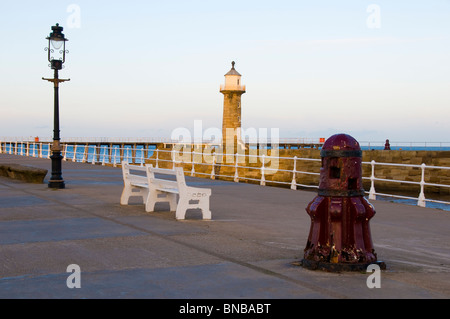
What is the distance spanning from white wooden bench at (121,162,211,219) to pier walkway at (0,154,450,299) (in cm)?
25

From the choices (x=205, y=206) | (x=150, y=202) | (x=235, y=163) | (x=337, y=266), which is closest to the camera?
(x=337, y=266)

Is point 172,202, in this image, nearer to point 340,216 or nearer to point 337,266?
point 340,216

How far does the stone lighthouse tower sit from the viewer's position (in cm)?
6456

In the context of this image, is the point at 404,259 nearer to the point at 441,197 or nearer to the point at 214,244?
the point at 214,244

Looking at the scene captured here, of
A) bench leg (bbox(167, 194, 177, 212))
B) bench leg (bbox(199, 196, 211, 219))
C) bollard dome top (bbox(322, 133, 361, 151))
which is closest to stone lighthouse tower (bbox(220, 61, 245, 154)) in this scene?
bench leg (bbox(167, 194, 177, 212))

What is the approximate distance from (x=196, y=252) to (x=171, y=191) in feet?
11.9

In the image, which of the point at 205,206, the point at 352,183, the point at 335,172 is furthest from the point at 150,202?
the point at 352,183

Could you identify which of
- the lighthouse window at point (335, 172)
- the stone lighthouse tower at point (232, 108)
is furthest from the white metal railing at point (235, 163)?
the stone lighthouse tower at point (232, 108)

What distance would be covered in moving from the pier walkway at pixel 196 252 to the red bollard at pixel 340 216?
197mm

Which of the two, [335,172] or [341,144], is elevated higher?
[341,144]

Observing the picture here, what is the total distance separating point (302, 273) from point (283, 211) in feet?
18.9

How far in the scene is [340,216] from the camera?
617 cm

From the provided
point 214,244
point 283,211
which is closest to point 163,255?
point 214,244

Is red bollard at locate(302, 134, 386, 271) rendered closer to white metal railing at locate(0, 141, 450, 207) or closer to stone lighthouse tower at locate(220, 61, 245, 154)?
white metal railing at locate(0, 141, 450, 207)
